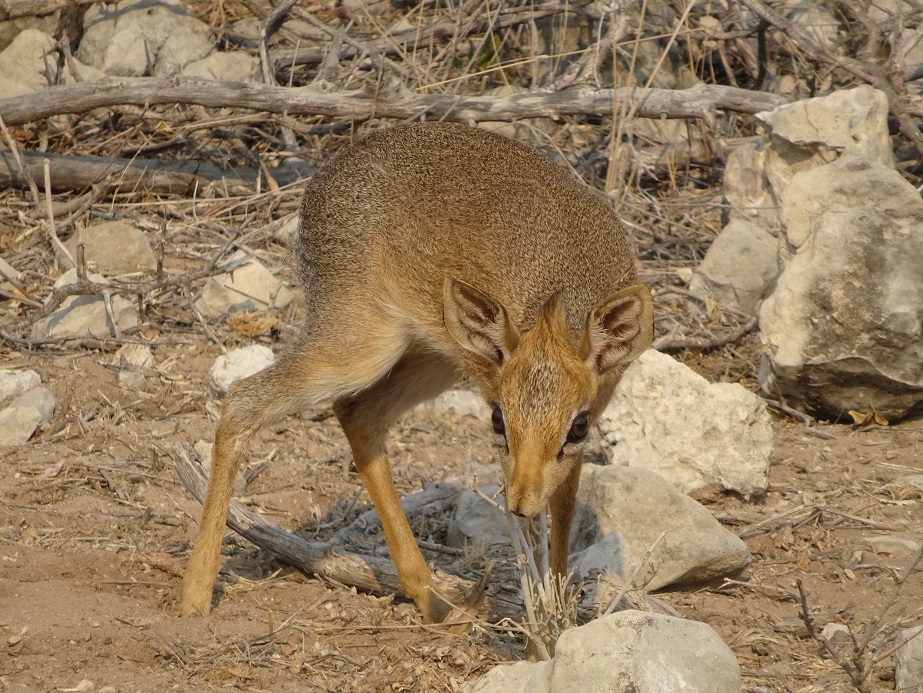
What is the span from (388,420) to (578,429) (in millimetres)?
1449

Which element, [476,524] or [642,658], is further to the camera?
[476,524]

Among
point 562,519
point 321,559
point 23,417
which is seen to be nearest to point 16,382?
point 23,417

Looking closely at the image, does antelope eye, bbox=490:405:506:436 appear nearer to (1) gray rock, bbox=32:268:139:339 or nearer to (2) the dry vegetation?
(2) the dry vegetation

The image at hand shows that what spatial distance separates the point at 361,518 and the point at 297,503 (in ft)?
1.26

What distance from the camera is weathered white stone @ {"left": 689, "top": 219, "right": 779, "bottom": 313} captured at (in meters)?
7.82

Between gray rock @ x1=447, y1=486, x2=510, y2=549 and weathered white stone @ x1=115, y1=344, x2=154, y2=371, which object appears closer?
gray rock @ x1=447, y1=486, x2=510, y2=549

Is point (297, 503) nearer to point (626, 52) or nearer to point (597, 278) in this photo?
point (597, 278)

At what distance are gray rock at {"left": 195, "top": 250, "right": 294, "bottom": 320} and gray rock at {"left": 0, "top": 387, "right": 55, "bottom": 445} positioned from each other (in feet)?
5.00

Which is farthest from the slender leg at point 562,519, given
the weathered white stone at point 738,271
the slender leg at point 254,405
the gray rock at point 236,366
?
the weathered white stone at point 738,271

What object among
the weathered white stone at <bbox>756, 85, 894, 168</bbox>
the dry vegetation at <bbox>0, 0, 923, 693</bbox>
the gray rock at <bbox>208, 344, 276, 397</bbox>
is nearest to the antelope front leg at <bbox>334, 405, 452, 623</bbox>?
the dry vegetation at <bbox>0, 0, 923, 693</bbox>

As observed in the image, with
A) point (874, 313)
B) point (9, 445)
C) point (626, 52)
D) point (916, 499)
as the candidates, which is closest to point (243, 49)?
point (626, 52)

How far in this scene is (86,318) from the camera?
23.5 feet

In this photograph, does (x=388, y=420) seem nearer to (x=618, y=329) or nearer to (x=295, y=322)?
(x=618, y=329)

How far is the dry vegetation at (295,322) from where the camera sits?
4371 mm
